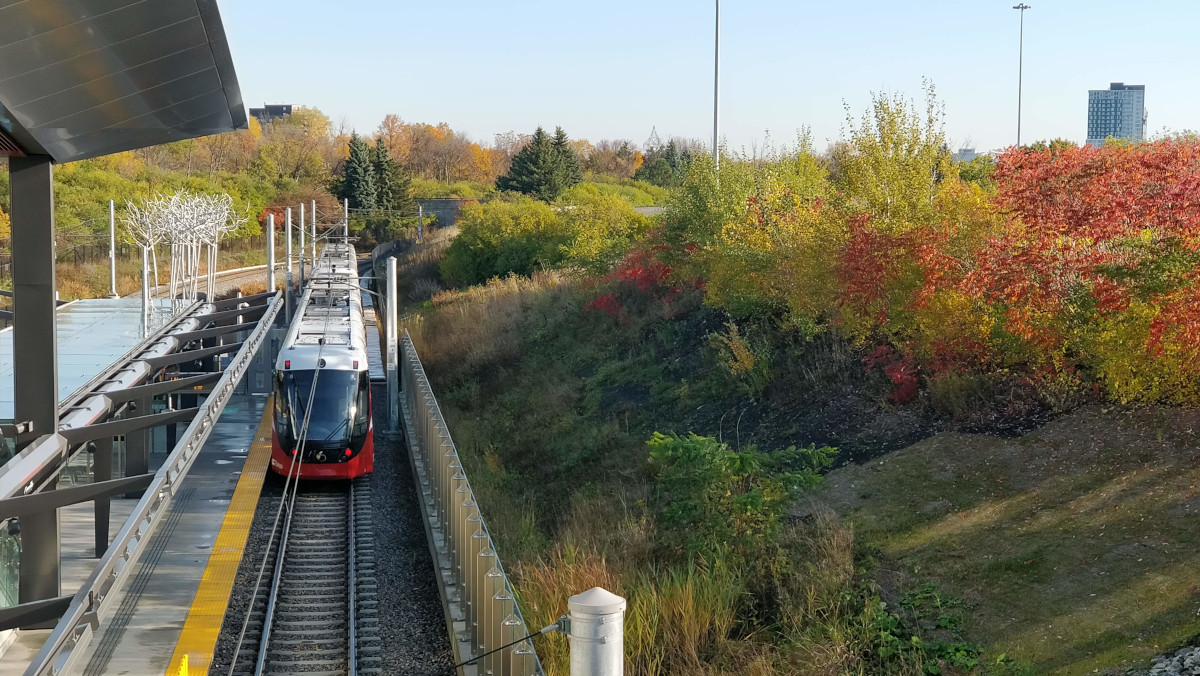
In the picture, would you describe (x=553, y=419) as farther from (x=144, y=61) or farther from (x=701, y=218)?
(x=144, y=61)

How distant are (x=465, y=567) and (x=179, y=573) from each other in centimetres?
517

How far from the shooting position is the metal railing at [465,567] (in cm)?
1001

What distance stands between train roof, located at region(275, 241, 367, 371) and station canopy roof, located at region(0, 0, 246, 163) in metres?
11.5

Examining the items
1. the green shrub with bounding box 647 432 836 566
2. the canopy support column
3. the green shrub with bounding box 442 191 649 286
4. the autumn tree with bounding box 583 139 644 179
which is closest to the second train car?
the green shrub with bounding box 647 432 836 566

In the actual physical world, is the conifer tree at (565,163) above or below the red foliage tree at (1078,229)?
above

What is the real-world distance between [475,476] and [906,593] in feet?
38.1

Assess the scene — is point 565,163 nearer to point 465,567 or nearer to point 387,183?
point 387,183

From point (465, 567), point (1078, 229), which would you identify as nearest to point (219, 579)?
point (465, 567)

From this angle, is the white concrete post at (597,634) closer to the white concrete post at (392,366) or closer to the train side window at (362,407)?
the train side window at (362,407)

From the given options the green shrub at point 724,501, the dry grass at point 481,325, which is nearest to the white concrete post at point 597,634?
the green shrub at point 724,501

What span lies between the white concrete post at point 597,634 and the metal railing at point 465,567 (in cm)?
289

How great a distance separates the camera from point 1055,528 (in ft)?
41.8

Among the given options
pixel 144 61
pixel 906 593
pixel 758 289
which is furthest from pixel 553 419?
pixel 144 61

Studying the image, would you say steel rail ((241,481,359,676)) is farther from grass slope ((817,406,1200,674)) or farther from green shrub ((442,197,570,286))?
green shrub ((442,197,570,286))
